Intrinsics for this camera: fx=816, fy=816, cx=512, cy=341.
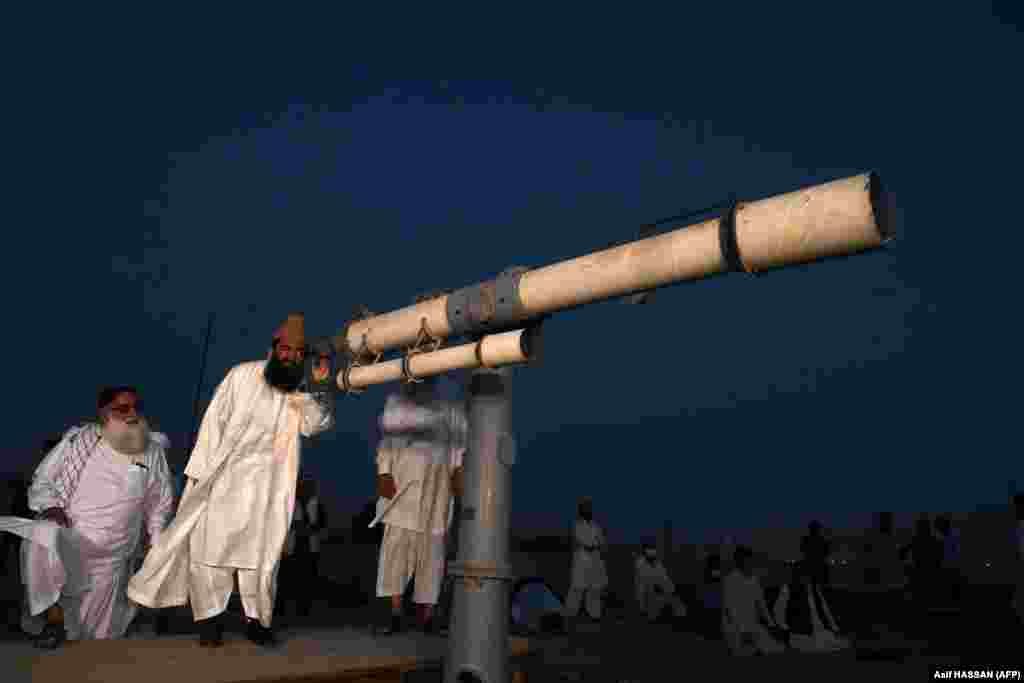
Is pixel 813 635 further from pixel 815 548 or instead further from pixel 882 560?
pixel 882 560

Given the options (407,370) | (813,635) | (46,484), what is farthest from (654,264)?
(813,635)

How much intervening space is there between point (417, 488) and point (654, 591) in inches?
324

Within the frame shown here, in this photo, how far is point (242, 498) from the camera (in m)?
5.57

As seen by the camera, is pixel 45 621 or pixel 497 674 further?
pixel 45 621

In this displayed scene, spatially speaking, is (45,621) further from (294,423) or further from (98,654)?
(294,423)

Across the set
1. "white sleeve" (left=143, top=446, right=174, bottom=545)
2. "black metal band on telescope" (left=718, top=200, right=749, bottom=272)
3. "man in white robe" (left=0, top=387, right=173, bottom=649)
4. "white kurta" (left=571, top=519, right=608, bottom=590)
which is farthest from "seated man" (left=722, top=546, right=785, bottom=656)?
"black metal band on telescope" (left=718, top=200, right=749, bottom=272)

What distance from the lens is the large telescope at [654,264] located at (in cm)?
315

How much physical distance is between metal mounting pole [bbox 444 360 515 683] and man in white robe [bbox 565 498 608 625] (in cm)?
901

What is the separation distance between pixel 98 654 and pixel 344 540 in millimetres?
13038

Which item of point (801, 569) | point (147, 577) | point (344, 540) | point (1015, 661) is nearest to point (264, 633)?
point (147, 577)

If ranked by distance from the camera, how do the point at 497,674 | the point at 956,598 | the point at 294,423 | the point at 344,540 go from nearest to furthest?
the point at 497,674 → the point at 294,423 → the point at 956,598 → the point at 344,540

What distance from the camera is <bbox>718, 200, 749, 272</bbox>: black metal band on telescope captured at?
11.6 ft

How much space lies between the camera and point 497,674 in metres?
4.64

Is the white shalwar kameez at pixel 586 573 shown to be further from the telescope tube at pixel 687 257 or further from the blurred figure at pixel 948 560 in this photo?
the telescope tube at pixel 687 257
